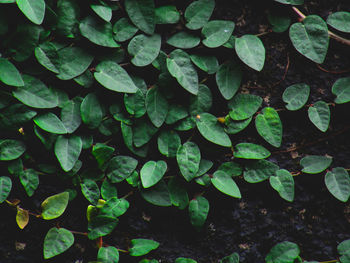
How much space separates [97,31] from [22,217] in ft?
2.28

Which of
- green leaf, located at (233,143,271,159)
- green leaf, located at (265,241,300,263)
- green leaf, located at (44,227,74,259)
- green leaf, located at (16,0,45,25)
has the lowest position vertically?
green leaf, located at (265,241,300,263)

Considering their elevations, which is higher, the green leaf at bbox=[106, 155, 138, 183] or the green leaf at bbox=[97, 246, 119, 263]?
the green leaf at bbox=[106, 155, 138, 183]

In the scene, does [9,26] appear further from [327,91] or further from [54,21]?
[327,91]

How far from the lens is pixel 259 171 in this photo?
1.23 meters

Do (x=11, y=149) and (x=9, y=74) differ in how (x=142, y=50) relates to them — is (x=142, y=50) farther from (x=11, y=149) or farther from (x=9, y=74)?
(x=11, y=149)

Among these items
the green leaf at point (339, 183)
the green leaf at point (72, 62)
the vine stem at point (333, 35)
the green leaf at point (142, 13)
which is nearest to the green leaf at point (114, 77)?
the green leaf at point (72, 62)

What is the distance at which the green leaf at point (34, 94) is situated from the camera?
1.08 metres

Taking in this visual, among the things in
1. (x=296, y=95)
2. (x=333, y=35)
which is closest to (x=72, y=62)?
(x=296, y=95)

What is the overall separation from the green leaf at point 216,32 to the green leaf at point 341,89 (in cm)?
43

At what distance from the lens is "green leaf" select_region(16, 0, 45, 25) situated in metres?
0.99

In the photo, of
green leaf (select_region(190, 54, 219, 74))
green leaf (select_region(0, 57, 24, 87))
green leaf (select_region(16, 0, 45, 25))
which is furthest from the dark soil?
green leaf (select_region(16, 0, 45, 25))

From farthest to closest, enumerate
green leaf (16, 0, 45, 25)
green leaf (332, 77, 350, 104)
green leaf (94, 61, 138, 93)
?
green leaf (332, 77, 350, 104) < green leaf (94, 61, 138, 93) < green leaf (16, 0, 45, 25)

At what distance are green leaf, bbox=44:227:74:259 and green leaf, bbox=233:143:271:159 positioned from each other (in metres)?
0.67

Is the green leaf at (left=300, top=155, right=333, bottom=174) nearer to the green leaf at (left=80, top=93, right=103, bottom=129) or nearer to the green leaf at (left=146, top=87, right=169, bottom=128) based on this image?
the green leaf at (left=146, top=87, right=169, bottom=128)
